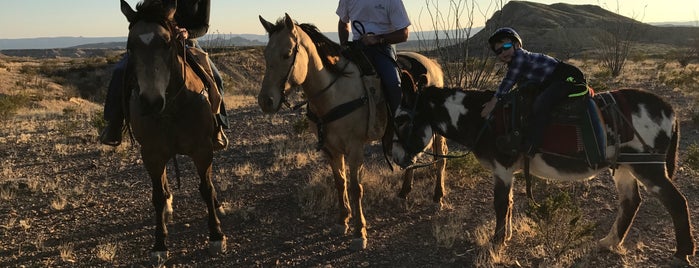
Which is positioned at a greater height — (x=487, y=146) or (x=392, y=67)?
(x=392, y=67)

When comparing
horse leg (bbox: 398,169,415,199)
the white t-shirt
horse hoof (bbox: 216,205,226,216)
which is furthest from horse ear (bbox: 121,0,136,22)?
horse leg (bbox: 398,169,415,199)

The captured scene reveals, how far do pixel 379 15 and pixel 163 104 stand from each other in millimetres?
2852

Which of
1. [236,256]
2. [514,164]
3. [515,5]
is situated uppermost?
[515,5]

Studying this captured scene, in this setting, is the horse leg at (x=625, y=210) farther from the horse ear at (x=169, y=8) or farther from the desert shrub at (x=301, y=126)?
the desert shrub at (x=301, y=126)

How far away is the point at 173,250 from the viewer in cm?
465

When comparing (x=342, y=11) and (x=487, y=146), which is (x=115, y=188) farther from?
(x=487, y=146)

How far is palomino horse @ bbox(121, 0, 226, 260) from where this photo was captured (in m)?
3.41

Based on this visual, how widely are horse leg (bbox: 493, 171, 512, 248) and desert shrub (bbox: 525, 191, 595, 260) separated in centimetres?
29

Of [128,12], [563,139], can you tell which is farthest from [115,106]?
[563,139]

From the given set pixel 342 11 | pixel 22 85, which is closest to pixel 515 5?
pixel 22 85

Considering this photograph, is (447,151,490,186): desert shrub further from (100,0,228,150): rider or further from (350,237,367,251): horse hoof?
(100,0,228,150): rider

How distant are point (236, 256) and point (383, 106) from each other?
226cm

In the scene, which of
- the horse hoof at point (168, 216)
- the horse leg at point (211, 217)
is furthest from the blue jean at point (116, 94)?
the horse hoof at point (168, 216)

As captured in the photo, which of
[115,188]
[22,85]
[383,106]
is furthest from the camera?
[22,85]
